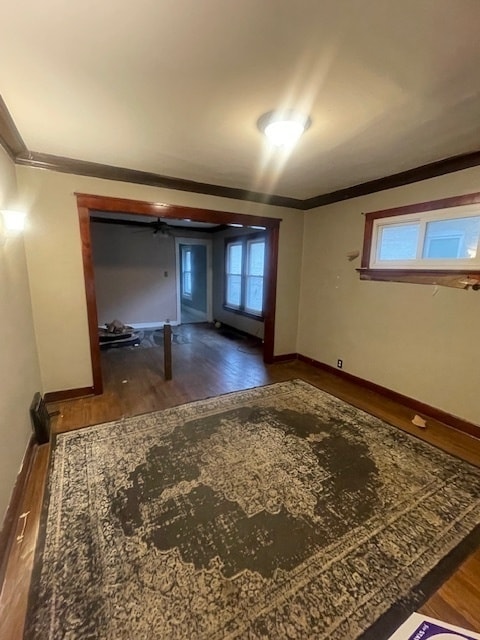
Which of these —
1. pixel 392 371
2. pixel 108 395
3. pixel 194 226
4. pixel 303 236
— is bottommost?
pixel 108 395

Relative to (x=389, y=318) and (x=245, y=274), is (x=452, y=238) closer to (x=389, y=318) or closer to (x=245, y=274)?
(x=389, y=318)

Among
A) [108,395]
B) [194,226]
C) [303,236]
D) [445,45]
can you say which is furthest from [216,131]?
[194,226]

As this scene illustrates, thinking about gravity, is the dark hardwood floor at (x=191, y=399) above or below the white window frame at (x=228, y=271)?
below

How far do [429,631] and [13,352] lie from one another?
2688mm

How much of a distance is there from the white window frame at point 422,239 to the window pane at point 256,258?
242 cm

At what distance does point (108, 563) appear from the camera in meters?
1.41

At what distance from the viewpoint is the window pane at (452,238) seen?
250 centimetres

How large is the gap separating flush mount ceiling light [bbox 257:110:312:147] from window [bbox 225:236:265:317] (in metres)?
3.24

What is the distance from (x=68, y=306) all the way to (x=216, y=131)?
2229 millimetres

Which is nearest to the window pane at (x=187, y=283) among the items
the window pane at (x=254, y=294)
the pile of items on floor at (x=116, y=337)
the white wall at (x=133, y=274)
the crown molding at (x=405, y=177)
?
the white wall at (x=133, y=274)

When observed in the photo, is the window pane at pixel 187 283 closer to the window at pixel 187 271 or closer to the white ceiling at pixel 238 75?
the window at pixel 187 271

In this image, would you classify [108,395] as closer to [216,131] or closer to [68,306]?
[68,306]

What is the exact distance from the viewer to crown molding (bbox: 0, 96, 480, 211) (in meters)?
2.32

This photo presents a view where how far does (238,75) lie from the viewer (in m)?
1.49
